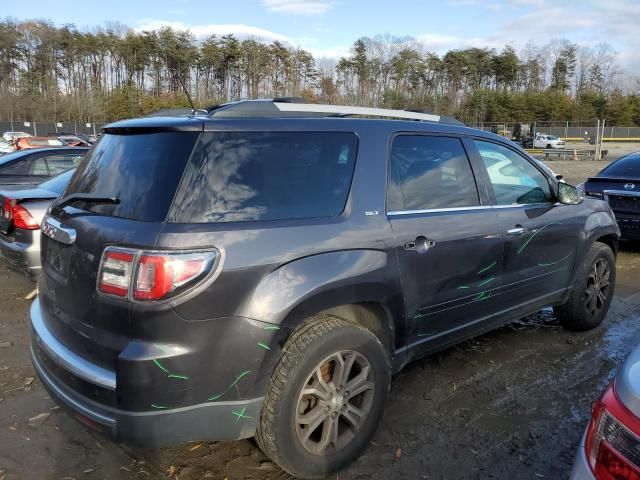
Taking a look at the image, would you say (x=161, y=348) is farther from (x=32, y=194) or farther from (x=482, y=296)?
(x=32, y=194)

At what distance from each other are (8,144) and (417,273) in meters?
30.7

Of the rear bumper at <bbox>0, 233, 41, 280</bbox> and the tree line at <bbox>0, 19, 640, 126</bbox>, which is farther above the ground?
the tree line at <bbox>0, 19, 640, 126</bbox>

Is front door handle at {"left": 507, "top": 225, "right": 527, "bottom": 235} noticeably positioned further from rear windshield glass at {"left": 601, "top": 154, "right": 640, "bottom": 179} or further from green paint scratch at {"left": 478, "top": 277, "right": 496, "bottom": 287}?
rear windshield glass at {"left": 601, "top": 154, "right": 640, "bottom": 179}

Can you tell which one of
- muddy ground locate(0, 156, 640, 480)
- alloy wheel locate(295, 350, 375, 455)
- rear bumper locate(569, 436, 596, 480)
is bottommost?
muddy ground locate(0, 156, 640, 480)

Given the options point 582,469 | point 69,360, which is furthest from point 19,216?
point 582,469

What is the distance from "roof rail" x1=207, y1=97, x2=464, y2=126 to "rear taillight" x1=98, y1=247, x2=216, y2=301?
77 centimetres

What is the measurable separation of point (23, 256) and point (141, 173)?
11.4 ft

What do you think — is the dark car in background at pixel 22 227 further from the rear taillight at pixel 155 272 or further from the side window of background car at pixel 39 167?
the rear taillight at pixel 155 272

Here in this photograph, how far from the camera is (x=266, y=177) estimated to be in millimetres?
2521

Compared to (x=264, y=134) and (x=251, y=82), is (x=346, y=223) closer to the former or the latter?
(x=264, y=134)

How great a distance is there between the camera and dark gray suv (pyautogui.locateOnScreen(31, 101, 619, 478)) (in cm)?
222

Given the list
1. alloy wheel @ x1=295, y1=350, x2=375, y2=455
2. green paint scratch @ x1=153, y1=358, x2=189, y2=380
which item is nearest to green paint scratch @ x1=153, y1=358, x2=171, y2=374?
green paint scratch @ x1=153, y1=358, x2=189, y2=380

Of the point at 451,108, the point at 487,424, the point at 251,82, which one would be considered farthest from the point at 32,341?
the point at 451,108

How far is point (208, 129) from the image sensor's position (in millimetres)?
2416
